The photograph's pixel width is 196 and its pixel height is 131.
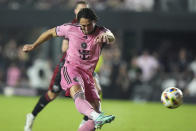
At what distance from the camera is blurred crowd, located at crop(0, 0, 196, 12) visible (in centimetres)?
2220

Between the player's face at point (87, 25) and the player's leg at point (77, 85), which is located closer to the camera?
the player's leg at point (77, 85)

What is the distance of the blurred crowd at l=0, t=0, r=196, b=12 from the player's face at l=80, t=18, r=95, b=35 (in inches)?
554

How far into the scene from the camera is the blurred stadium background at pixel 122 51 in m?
20.5

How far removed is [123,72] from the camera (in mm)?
20516

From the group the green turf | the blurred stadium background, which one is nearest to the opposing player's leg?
the green turf

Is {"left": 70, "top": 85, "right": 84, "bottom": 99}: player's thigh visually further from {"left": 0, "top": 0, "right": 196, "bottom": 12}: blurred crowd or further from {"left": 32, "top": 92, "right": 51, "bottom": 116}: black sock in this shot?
{"left": 0, "top": 0, "right": 196, "bottom": 12}: blurred crowd

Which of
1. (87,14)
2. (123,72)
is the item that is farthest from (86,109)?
(123,72)

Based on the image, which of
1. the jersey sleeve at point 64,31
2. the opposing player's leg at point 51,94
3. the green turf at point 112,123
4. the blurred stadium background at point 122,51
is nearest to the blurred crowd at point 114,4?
the blurred stadium background at point 122,51

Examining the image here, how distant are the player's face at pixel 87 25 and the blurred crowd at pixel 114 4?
14.1 m

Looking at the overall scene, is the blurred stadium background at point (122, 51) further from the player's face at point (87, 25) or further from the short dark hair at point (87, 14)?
the short dark hair at point (87, 14)

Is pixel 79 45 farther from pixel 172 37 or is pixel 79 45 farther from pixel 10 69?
pixel 172 37

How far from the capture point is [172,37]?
965 inches

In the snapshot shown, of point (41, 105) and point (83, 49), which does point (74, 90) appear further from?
point (41, 105)

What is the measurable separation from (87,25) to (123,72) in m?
12.6
